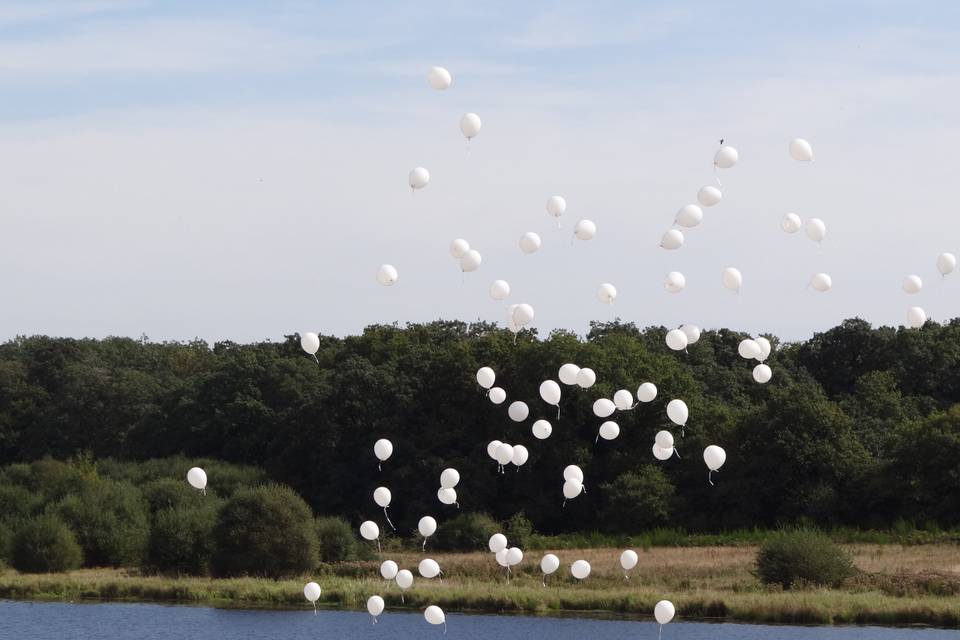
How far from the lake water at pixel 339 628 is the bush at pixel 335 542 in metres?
8.44

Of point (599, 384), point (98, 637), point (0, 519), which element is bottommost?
point (98, 637)

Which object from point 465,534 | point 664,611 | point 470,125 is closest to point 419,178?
point 470,125

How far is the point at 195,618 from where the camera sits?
138 feet

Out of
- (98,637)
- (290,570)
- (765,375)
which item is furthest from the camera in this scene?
(290,570)

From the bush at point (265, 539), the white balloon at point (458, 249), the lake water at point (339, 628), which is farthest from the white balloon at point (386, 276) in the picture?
the bush at point (265, 539)

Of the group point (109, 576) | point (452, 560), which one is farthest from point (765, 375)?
point (109, 576)

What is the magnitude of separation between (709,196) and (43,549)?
32.9 m

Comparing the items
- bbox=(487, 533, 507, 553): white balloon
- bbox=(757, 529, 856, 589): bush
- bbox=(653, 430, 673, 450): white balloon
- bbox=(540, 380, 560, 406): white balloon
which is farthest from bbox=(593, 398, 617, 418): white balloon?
bbox=(757, 529, 856, 589): bush

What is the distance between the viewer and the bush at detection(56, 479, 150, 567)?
54.2 metres

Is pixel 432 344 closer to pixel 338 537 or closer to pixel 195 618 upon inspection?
pixel 338 537

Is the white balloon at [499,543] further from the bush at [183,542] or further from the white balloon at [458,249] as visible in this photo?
the bush at [183,542]

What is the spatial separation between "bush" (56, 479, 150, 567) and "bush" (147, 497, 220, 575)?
160 cm

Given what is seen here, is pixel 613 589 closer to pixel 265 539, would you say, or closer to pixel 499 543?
pixel 265 539

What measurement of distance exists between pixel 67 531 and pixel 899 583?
86.3 ft
